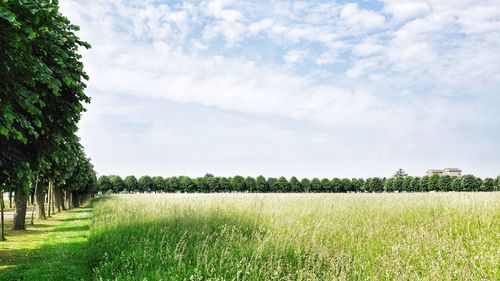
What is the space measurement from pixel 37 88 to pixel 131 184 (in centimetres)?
14928

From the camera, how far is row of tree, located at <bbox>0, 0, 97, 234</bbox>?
26.1 feet

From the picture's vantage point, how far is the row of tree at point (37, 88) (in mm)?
7941

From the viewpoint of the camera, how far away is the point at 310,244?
404 inches

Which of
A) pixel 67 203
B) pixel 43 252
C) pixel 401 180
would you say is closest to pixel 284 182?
pixel 401 180

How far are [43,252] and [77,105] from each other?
725cm

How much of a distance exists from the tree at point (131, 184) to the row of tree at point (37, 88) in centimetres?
14517

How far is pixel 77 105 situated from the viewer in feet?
42.1

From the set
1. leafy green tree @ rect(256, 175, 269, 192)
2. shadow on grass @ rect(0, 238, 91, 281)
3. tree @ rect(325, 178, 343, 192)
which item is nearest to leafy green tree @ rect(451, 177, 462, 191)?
tree @ rect(325, 178, 343, 192)

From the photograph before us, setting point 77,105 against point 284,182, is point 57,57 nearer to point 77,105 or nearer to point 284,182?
point 77,105

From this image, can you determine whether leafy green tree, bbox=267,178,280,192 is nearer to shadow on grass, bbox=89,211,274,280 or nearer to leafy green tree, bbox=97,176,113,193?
leafy green tree, bbox=97,176,113,193

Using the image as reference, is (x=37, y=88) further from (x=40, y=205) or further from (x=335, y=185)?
(x=335, y=185)

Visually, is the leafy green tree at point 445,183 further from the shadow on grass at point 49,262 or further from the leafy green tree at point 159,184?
the shadow on grass at point 49,262

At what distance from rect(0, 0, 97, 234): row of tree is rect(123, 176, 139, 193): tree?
14517 centimetres

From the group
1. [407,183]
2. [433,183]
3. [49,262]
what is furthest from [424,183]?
[49,262]
